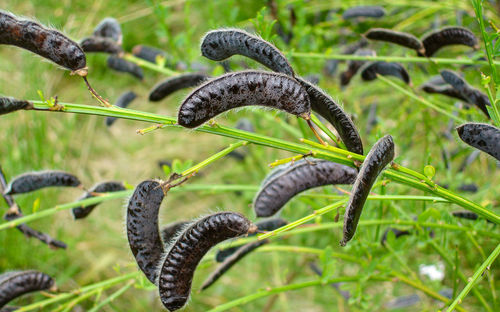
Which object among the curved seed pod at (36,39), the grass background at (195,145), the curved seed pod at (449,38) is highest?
the curved seed pod at (36,39)

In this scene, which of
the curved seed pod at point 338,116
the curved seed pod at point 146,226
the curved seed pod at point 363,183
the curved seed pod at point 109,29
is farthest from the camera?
the curved seed pod at point 109,29

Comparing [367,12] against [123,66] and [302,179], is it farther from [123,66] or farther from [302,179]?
[302,179]

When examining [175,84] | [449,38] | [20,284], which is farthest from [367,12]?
[20,284]

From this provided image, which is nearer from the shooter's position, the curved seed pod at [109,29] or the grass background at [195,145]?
the curved seed pod at [109,29]

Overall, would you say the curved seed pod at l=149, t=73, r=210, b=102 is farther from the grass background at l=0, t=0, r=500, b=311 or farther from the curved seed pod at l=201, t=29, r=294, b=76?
the grass background at l=0, t=0, r=500, b=311

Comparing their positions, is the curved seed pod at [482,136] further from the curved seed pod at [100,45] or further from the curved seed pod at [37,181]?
the curved seed pod at [100,45]

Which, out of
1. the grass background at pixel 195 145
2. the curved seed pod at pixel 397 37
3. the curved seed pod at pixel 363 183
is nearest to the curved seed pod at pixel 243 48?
the curved seed pod at pixel 363 183

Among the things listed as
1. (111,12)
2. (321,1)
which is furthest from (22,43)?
(111,12)
